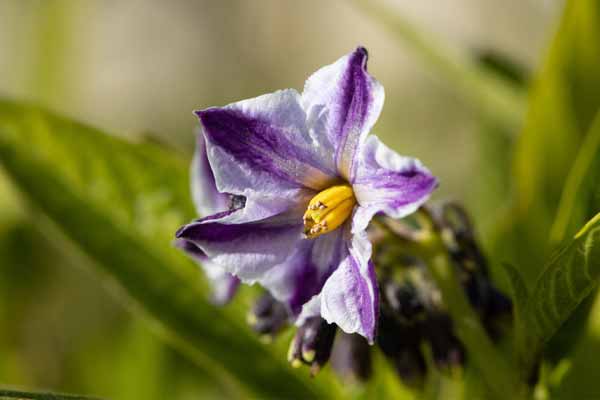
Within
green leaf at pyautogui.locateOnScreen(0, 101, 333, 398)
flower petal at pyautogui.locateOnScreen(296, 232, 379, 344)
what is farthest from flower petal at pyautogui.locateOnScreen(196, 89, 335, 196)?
green leaf at pyautogui.locateOnScreen(0, 101, 333, 398)

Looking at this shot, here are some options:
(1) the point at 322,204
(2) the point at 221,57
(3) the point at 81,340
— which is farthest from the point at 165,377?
(2) the point at 221,57

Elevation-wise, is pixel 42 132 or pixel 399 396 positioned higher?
pixel 42 132

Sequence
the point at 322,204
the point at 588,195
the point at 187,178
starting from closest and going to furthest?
the point at 322,204, the point at 588,195, the point at 187,178

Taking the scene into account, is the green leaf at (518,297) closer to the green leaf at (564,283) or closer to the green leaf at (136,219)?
the green leaf at (564,283)

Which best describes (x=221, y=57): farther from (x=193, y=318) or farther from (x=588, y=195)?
(x=588, y=195)

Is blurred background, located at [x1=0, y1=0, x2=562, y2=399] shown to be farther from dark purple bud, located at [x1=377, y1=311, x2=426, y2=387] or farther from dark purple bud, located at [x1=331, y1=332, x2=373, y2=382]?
dark purple bud, located at [x1=377, y1=311, x2=426, y2=387]

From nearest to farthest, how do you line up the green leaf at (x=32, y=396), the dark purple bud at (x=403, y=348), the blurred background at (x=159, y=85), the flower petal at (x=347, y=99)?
the green leaf at (x=32, y=396) < the flower petal at (x=347, y=99) < the dark purple bud at (x=403, y=348) < the blurred background at (x=159, y=85)

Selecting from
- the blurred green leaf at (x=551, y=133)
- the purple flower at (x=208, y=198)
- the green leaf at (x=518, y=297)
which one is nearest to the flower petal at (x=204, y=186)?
the purple flower at (x=208, y=198)
